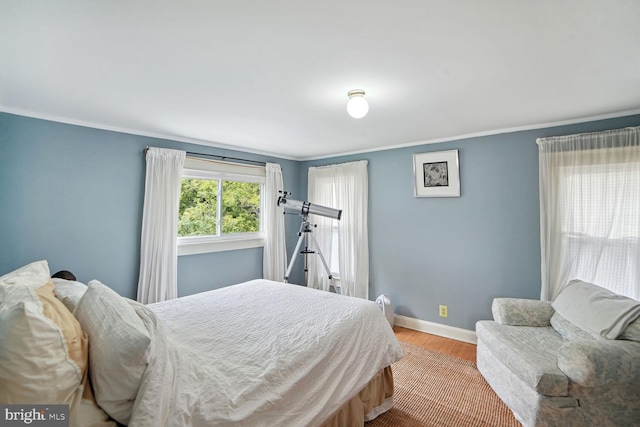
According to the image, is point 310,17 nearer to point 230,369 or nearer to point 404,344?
point 230,369

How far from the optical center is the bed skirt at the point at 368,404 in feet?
5.38

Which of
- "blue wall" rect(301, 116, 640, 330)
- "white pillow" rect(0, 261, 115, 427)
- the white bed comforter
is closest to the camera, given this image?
"white pillow" rect(0, 261, 115, 427)

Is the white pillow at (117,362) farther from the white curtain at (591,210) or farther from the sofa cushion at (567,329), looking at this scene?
the white curtain at (591,210)

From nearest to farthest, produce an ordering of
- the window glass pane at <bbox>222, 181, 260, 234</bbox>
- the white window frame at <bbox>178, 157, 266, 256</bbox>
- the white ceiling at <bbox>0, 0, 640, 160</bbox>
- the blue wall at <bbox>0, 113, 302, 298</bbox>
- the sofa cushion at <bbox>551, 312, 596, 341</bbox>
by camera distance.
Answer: the white ceiling at <bbox>0, 0, 640, 160</bbox> → the sofa cushion at <bbox>551, 312, 596, 341</bbox> → the blue wall at <bbox>0, 113, 302, 298</bbox> → the white window frame at <bbox>178, 157, 266, 256</bbox> → the window glass pane at <bbox>222, 181, 260, 234</bbox>

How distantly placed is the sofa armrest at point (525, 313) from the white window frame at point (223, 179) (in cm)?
300

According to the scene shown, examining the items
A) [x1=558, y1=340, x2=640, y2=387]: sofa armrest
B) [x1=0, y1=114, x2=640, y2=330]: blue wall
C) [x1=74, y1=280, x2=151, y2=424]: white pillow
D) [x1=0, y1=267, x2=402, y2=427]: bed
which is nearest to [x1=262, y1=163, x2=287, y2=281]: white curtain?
[x1=0, y1=114, x2=640, y2=330]: blue wall

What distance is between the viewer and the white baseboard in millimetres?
3157

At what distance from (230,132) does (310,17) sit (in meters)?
2.07

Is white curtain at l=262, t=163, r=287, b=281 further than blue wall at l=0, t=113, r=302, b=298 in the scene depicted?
Yes

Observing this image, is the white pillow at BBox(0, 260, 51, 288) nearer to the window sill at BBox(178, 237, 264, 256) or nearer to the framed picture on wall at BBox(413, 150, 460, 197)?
the window sill at BBox(178, 237, 264, 256)

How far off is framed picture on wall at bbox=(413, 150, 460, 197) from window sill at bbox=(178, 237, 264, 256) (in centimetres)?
230

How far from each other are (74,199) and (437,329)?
404 cm

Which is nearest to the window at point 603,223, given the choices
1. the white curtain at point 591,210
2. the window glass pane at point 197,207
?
the white curtain at point 591,210

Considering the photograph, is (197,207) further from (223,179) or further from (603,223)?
(603,223)
